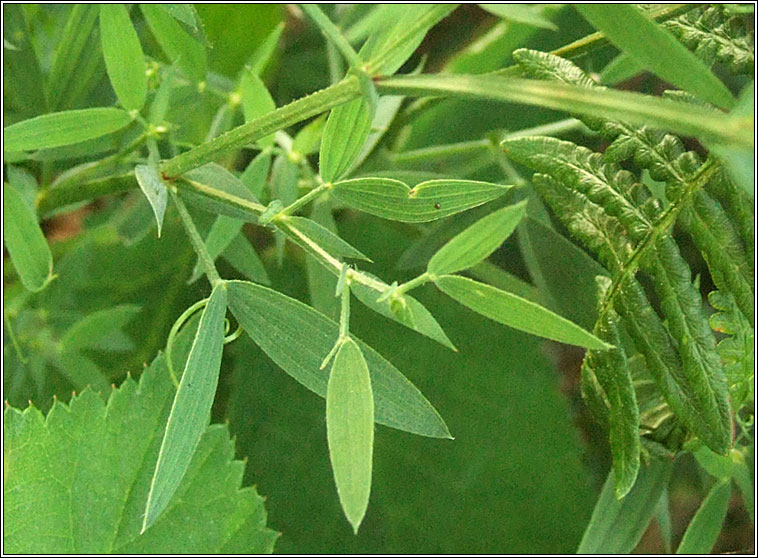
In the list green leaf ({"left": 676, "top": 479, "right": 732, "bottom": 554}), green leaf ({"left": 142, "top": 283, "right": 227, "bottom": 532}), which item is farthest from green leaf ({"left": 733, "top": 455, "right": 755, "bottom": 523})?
A: green leaf ({"left": 142, "top": 283, "right": 227, "bottom": 532})

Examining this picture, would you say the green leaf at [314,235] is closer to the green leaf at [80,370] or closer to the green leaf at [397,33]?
the green leaf at [397,33]

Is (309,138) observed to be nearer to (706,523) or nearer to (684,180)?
(684,180)

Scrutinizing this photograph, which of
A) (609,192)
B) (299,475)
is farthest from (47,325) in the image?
(609,192)

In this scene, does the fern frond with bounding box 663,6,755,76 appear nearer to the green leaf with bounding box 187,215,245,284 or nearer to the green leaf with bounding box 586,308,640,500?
the green leaf with bounding box 586,308,640,500

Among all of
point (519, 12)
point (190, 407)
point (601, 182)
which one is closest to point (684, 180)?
point (601, 182)

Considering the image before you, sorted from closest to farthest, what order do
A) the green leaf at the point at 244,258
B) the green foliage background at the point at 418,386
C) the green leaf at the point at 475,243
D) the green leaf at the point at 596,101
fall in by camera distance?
the green leaf at the point at 596,101
the green leaf at the point at 475,243
the green leaf at the point at 244,258
the green foliage background at the point at 418,386

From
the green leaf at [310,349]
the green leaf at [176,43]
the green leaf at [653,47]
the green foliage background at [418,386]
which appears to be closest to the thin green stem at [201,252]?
the green leaf at [310,349]
